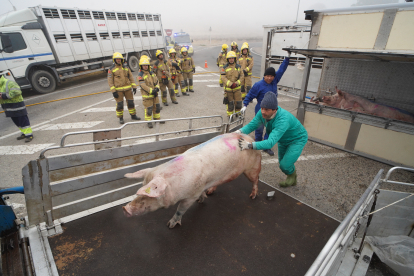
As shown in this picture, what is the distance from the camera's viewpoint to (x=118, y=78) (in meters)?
7.16

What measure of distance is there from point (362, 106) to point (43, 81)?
14.0 metres

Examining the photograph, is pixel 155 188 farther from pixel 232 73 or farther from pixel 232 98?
pixel 232 73

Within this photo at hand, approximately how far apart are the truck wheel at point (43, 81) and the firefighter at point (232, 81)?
970 cm

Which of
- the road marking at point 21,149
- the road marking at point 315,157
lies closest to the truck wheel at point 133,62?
the road marking at point 21,149

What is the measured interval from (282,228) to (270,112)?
6.11 ft

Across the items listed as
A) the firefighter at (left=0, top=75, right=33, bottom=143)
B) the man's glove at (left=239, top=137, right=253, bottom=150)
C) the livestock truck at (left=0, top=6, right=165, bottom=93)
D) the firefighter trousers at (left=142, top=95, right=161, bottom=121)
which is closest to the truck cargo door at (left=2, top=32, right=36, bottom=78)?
the livestock truck at (left=0, top=6, right=165, bottom=93)

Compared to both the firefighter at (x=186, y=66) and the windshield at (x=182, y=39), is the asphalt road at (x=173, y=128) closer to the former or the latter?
the firefighter at (x=186, y=66)

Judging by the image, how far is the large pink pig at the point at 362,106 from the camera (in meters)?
5.47

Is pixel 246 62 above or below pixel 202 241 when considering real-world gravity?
above

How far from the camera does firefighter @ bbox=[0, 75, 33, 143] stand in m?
5.54

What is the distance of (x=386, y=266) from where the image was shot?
9.75 feet

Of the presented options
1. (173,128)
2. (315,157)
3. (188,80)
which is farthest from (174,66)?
(315,157)

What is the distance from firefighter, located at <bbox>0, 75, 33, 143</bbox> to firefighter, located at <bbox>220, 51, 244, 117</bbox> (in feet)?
19.1

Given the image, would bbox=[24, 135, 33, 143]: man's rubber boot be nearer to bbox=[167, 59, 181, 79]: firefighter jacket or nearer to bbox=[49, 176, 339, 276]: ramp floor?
bbox=[49, 176, 339, 276]: ramp floor
